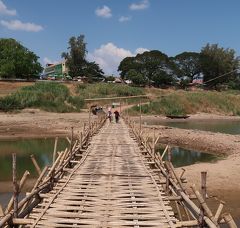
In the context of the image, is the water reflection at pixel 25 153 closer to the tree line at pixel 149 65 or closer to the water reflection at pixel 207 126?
the water reflection at pixel 207 126

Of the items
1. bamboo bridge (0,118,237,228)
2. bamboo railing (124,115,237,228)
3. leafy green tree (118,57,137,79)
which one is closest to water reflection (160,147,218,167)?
bamboo railing (124,115,237,228)

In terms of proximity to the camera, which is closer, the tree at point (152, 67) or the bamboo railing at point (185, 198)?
the bamboo railing at point (185, 198)

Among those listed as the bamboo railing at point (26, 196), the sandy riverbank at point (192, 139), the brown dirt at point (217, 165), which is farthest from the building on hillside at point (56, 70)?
the bamboo railing at point (26, 196)

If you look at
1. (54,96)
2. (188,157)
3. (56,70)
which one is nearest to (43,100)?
(54,96)

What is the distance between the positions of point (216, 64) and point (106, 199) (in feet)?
287

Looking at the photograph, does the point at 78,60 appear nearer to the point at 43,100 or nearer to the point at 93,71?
the point at 93,71

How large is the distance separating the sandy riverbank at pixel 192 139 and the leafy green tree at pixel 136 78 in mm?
23869

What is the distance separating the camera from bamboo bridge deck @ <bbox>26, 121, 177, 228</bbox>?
7215 millimetres

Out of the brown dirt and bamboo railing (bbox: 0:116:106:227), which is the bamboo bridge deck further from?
the brown dirt

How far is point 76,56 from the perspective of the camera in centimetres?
8388

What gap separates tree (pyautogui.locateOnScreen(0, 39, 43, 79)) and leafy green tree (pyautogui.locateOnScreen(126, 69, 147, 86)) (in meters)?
17.4

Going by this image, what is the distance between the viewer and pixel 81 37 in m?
83.8

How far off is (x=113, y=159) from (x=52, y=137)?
70.0ft

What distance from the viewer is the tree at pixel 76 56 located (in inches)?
3287
